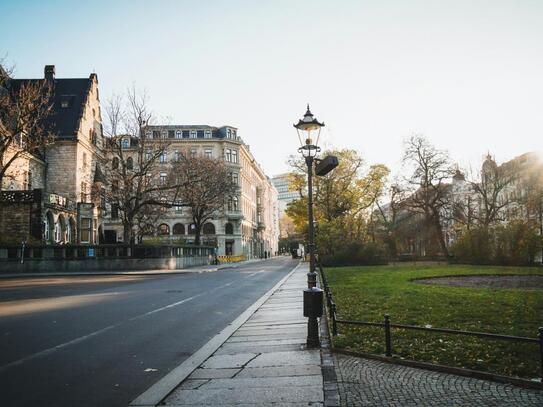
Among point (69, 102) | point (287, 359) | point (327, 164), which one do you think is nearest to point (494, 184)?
point (327, 164)

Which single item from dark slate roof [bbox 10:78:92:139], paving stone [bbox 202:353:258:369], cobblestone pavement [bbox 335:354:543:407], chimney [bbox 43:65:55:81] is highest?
chimney [bbox 43:65:55:81]

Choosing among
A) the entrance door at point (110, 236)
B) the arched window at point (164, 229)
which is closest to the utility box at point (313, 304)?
the entrance door at point (110, 236)

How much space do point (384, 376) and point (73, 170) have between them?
5086 cm

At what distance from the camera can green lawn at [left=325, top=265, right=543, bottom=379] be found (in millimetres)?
6514

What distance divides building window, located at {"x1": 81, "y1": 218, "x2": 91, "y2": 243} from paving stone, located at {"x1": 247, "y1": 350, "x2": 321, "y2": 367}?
47.8 m

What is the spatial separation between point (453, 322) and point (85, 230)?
48040 millimetres

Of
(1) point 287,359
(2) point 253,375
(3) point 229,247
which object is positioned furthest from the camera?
(3) point 229,247

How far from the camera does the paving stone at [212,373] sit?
20.2 feet

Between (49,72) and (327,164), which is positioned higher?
(49,72)

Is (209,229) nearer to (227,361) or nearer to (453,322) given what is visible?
(453,322)

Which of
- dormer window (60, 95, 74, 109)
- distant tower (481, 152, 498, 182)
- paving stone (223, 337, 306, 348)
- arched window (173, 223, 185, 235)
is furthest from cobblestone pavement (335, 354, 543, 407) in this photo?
arched window (173, 223, 185, 235)

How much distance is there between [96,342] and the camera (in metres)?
8.56

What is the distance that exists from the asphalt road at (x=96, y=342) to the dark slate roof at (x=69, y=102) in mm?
40012

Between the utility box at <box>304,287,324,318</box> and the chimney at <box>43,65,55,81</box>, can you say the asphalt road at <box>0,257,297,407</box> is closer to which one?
the utility box at <box>304,287,324,318</box>
